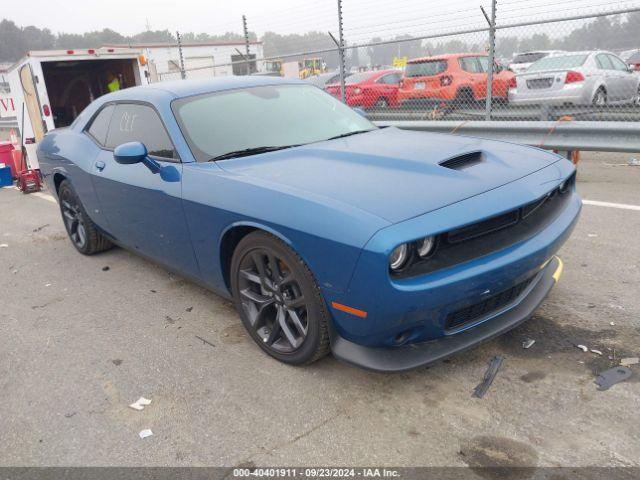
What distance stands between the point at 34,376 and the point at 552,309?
3.13 meters

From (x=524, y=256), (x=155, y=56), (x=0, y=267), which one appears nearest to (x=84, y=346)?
(x=0, y=267)

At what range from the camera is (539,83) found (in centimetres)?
1016

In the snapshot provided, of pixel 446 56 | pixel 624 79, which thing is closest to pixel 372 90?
pixel 446 56

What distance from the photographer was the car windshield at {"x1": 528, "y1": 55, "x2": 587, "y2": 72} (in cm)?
1020

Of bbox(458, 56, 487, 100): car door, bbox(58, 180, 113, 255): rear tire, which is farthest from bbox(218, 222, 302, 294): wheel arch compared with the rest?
bbox(458, 56, 487, 100): car door

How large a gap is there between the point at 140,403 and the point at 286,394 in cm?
76

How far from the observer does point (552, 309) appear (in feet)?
11.0

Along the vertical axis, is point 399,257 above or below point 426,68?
below

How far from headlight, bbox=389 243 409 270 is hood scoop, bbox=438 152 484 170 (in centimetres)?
71

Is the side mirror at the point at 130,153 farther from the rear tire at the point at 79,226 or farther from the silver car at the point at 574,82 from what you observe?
the silver car at the point at 574,82

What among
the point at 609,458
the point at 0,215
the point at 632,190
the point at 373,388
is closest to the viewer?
the point at 609,458

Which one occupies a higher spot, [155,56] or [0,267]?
[155,56]

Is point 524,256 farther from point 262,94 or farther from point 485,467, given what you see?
point 262,94

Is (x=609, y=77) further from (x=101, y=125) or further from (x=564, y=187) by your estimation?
(x=101, y=125)
